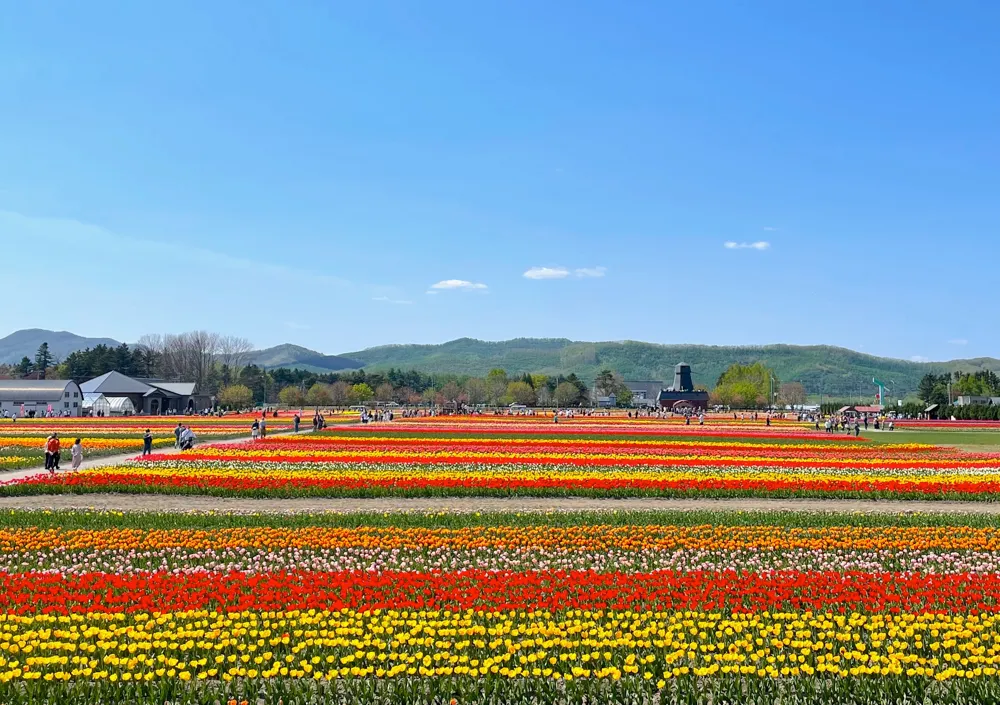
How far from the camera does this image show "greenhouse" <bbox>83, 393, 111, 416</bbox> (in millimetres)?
96162

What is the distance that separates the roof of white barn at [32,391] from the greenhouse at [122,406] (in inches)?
229

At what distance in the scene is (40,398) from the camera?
9950 centimetres

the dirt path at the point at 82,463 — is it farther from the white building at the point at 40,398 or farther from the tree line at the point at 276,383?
the tree line at the point at 276,383

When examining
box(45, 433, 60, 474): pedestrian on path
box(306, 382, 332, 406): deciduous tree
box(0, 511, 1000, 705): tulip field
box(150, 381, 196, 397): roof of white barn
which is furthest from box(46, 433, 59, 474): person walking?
box(306, 382, 332, 406): deciduous tree

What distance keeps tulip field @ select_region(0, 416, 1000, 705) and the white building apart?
90.8 metres

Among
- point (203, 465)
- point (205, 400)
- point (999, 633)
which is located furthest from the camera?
point (205, 400)

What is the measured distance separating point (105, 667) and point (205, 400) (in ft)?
388

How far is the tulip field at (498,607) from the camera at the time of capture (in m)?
8.05

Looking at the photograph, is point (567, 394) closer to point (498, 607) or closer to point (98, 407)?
point (98, 407)

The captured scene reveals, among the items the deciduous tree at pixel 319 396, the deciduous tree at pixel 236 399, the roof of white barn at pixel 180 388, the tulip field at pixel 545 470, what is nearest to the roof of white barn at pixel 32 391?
the roof of white barn at pixel 180 388

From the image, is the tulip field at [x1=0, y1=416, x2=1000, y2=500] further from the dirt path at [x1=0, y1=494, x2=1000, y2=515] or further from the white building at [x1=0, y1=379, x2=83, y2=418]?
the white building at [x1=0, y1=379, x2=83, y2=418]

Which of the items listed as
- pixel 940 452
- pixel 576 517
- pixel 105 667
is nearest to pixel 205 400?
pixel 940 452

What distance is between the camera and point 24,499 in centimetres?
2253

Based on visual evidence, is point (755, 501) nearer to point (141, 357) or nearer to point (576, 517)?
point (576, 517)
